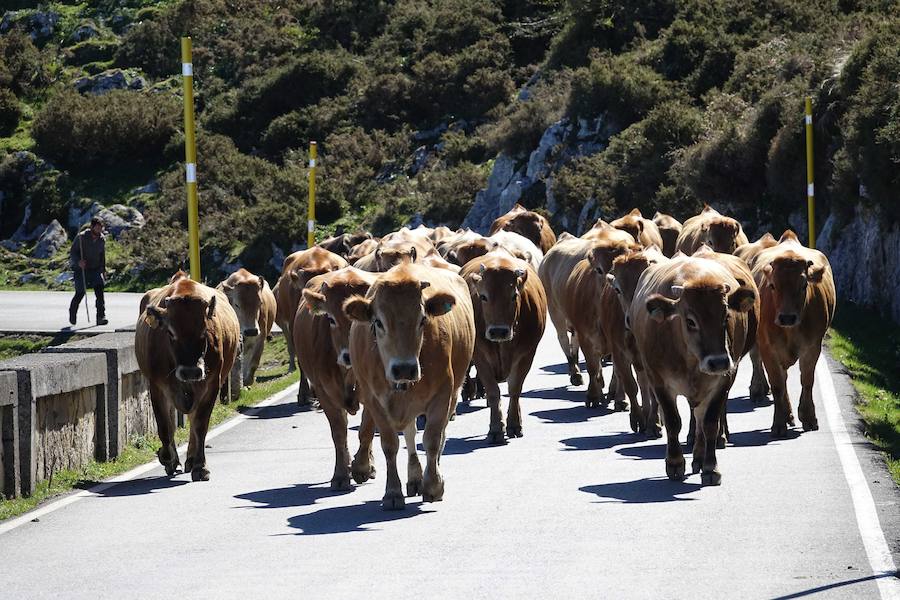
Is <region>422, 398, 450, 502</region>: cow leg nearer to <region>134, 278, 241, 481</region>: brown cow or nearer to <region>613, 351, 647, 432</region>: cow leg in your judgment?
<region>134, 278, 241, 481</region>: brown cow

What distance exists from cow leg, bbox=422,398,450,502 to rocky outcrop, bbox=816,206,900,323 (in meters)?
14.3

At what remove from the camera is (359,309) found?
11.6 m

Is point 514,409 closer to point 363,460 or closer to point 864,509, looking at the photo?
point 363,460

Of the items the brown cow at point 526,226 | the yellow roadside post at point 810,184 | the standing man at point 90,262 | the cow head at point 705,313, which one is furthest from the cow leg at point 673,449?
the standing man at point 90,262

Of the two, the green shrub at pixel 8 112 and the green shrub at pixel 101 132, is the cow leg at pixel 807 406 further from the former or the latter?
the green shrub at pixel 8 112

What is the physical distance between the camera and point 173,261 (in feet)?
161

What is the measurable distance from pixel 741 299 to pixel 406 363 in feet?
10.5

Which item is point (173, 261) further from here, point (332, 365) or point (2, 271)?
point (332, 365)

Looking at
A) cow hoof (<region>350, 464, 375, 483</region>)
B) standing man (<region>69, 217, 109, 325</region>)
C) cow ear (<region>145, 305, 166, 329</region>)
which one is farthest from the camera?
standing man (<region>69, 217, 109, 325</region>)

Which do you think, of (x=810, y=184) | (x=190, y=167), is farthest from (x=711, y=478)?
(x=810, y=184)

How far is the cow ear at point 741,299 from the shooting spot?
1270cm

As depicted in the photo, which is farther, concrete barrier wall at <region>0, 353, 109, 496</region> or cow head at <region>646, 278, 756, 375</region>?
concrete barrier wall at <region>0, 353, 109, 496</region>

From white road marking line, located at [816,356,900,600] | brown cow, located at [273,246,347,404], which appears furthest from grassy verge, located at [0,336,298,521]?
white road marking line, located at [816,356,900,600]

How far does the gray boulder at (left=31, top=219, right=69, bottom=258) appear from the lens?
5296cm
